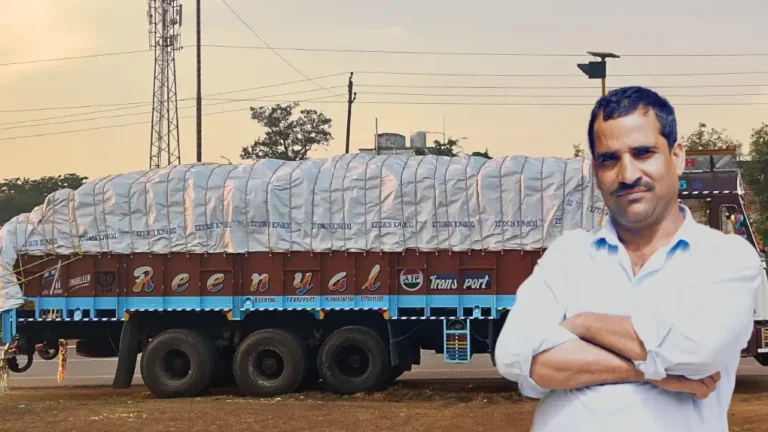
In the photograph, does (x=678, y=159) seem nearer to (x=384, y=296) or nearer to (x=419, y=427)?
(x=419, y=427)

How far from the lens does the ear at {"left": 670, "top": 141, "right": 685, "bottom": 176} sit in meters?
2.83

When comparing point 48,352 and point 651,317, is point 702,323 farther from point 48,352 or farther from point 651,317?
point 48,352

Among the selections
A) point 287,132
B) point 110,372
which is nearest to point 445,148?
point 287,132

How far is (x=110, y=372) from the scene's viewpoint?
20.4 metres

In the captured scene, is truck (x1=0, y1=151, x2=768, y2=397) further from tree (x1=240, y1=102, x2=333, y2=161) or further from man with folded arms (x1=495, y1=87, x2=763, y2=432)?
tree (x1=240, y1=102, x2=333, y2=161)

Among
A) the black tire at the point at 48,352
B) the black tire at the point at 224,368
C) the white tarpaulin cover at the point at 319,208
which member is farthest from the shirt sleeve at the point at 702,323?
the black tire at the point at 48,352

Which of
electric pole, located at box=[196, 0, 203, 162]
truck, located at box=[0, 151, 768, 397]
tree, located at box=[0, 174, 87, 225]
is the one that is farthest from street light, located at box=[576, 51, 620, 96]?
tree, located at box=[0, 174, 87, 225]

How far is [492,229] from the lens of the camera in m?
14.4

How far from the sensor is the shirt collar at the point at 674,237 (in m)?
2.76

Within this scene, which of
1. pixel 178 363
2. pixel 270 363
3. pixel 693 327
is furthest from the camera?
pixel 178 363

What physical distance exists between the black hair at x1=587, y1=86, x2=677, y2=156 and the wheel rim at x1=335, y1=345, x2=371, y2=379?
40.2 ft

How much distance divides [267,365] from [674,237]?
502 inches

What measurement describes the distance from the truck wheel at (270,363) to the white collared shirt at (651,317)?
12.2 metres

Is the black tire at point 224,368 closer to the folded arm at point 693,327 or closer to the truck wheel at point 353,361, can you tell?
the truck wheel at point 353,361
